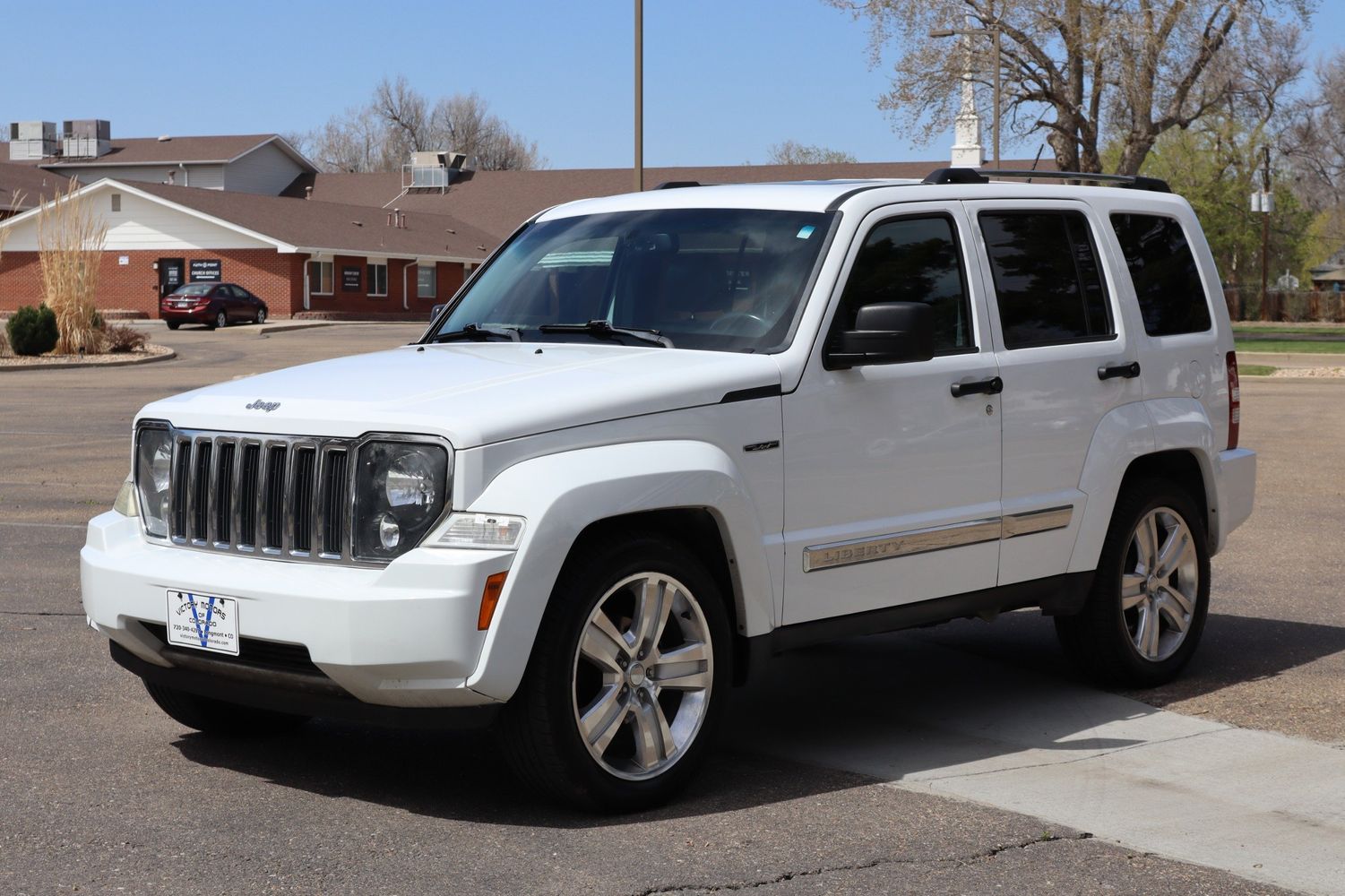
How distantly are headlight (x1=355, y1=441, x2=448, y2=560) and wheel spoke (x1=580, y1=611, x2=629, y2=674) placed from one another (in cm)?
62

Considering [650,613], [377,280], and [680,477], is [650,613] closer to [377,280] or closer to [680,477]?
[680,477]

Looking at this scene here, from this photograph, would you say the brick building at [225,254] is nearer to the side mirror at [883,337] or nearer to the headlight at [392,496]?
the side mirror at [883,337]

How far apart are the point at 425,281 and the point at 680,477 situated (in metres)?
69.2

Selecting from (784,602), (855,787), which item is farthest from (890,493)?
(855,787)

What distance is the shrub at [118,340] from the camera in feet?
126

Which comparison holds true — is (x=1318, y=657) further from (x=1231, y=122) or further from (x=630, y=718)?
(x=1231, y=122)

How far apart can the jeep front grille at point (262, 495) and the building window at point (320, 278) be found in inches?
2438

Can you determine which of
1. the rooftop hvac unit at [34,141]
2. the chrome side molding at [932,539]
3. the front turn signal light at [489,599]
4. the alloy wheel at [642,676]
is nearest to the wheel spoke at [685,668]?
the alloy wheel at [642,676]

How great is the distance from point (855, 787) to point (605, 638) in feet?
3.55

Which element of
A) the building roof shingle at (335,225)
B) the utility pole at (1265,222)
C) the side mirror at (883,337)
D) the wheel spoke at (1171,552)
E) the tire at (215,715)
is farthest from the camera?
the utility pole at (1265,222)

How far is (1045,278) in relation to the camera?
6.91m

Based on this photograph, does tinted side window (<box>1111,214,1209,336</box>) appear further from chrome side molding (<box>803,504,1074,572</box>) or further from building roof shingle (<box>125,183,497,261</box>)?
building roof shingle (<box>125,183,497,261</box>)

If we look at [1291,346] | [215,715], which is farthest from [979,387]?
[1291,346]

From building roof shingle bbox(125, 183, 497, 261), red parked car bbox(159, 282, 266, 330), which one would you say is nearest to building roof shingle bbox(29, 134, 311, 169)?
building roof shingle bbox(125, 183, 497, 261)
